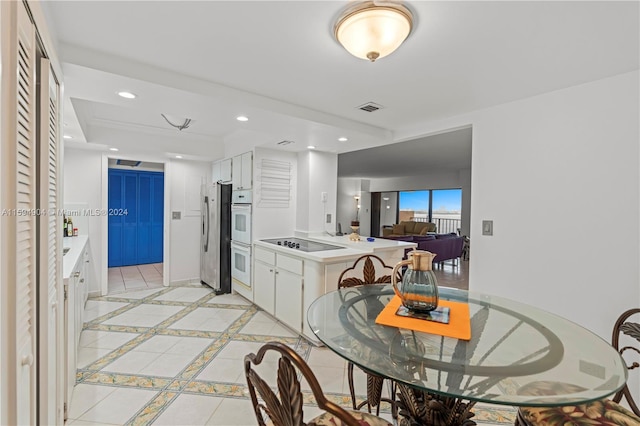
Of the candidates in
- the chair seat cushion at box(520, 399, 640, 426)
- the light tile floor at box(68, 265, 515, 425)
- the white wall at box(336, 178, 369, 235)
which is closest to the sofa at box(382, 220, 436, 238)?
the white wall at box(336, 178, 369, 235)

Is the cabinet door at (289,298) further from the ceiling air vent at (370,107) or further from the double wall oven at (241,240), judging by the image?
the ceiling air vent at (370,107)

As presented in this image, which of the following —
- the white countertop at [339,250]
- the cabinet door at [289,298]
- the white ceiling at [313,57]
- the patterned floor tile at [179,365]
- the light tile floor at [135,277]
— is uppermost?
the white ceiling at [313,57]

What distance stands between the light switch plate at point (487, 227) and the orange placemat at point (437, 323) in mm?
1190

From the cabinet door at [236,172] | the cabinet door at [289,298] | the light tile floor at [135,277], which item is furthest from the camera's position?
the light tile floor at [135,277]

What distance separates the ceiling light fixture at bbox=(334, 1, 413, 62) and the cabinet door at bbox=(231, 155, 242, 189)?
2952 millimetres

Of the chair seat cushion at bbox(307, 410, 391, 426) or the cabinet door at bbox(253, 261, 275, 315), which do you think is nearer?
the chair seat cushion at bbox(307, 410, 391, 426)

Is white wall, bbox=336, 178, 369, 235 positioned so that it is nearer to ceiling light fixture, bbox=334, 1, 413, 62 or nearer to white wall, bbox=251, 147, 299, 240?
white wall, bbox=251, 147, 299, 240

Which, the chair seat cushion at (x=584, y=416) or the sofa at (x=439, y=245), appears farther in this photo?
the sofa at (x=439, y=245)

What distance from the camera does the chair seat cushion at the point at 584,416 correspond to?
106 centimetres

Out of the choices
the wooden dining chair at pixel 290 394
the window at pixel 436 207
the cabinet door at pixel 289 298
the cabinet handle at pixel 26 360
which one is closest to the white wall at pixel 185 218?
the cabinet door at pixel 289 298

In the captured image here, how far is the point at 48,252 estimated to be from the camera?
115 centimetres

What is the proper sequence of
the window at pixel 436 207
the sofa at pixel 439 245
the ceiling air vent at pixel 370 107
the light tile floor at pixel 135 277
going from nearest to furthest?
the ceiling air vent at pixel 370 107 → the light tile floor at pixel 135 277 → the sofa at pixel 439 245 → the window at pixel 436 207

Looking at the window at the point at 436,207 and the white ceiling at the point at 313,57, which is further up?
the white ceiling at the point at 313,57

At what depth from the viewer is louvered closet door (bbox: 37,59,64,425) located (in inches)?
44.0
